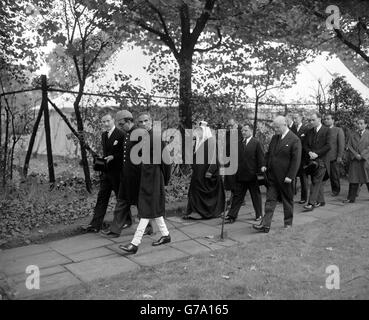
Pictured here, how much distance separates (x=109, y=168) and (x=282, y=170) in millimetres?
2955

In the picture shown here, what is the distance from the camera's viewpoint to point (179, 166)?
34.6ft

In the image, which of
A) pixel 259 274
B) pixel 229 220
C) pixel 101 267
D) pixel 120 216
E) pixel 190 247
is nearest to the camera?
pixel 259 274

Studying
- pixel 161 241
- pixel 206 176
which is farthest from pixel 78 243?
pixel 206 176

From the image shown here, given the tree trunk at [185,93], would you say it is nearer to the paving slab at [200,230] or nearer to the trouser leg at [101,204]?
the paving slab at [200,230]

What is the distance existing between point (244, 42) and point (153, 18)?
2796 millimetres

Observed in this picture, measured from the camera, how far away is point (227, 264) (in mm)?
5586

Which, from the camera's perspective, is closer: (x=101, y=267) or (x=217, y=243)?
(x=101, y=267)

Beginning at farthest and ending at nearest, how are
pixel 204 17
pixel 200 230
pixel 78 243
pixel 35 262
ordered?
pixel 204 17
pixel 200 230
pixel 78 243
pixel 35 262

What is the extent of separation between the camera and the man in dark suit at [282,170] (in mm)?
7156

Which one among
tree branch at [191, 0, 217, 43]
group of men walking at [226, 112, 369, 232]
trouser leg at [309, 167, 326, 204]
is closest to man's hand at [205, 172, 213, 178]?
group of men walking at [226, 112, 369, 232]

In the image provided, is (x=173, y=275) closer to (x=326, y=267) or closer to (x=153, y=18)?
(x=326, y=267)

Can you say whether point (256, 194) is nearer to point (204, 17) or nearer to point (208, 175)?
point (208, 175)

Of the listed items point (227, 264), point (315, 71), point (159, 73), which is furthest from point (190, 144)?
point (315, 71)

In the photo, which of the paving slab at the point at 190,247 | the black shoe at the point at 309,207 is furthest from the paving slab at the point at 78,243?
the black shoe at the point at 309,207
